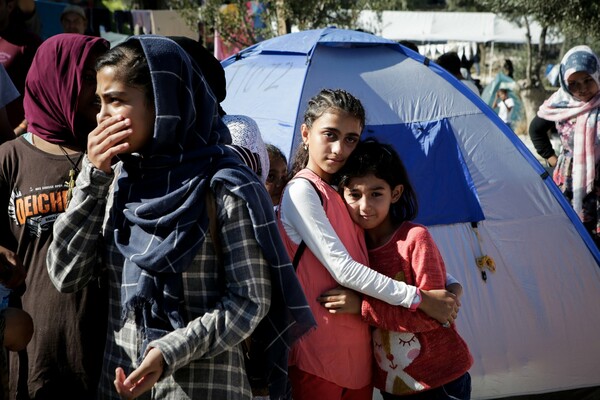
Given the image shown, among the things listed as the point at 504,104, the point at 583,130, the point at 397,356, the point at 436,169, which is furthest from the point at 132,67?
the point at 504,104

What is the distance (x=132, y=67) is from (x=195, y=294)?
591 millimetres

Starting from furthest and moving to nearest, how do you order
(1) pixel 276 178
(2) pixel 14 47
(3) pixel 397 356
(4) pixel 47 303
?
(2) pixel 14 47 < (1) pixel 276 178 < (3) pixel 397 356 < (4) pixel 47 303

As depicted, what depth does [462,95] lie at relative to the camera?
14.4ft

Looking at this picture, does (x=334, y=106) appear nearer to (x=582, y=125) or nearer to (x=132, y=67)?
(x=132, y=67)

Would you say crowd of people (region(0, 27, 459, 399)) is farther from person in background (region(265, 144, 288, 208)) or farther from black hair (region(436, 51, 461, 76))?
black hair (region(436, 51, 461, 76))

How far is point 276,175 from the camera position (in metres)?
3.44

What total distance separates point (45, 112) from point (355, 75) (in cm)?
224

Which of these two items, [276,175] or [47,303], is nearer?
[47,303]

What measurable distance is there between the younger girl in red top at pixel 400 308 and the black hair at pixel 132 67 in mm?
901

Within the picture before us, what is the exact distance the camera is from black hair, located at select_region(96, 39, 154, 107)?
1.89 m

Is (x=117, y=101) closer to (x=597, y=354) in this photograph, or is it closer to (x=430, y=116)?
(x=430, y=116)

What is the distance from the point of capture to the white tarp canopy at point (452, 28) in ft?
77.8

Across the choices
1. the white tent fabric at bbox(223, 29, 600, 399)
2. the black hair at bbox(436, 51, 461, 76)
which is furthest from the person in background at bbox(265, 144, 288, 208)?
the black hair at bbox(436, 51, 461, 76)

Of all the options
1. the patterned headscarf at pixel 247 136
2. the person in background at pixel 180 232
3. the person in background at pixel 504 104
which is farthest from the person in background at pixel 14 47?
the person in background at pixel 504 104
